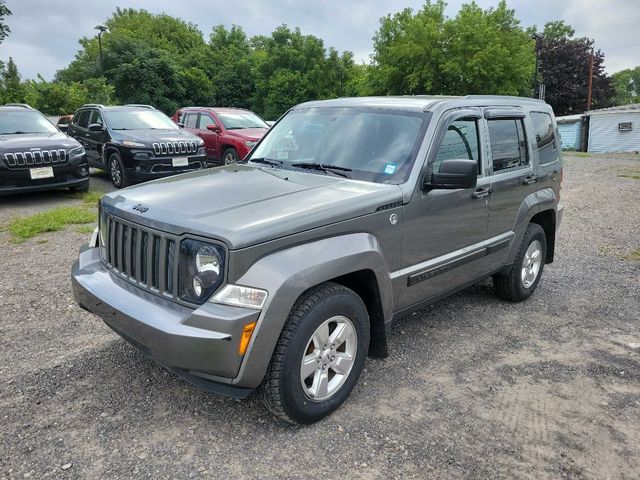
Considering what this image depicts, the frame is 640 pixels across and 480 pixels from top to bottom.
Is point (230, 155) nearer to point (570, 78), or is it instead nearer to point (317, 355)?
point (317, 355)

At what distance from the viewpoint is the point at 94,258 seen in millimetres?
3477

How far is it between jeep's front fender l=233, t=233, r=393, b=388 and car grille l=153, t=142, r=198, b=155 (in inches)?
314

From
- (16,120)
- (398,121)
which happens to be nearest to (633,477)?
(398,121)

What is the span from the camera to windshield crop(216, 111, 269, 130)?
1272 cm

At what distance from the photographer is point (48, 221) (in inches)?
304

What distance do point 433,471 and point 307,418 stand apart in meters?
0.73

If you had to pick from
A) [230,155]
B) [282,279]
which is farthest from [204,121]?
[282,279]

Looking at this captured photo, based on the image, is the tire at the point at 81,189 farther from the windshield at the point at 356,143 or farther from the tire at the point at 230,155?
the windshield at the point at 356,143

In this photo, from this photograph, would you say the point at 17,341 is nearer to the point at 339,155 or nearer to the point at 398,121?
the point at 339,155

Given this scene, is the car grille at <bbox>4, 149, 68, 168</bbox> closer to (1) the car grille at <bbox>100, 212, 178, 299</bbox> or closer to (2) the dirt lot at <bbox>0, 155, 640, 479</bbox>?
(2) the dirt lot at <bbox>0, 155, 640, 479</bbox>

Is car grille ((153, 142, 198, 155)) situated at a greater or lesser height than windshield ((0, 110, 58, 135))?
lesser

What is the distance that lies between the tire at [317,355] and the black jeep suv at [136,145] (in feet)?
26.1

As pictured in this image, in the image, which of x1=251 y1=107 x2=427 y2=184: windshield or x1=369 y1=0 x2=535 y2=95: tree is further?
x1=369 y1=0 x2=535 y2=95: tree

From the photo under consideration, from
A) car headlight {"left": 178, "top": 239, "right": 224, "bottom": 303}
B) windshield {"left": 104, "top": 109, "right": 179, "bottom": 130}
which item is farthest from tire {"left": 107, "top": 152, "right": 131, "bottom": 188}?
car headlight {"left": 178, "top": 239, "right": 224, "bottom": 303}
